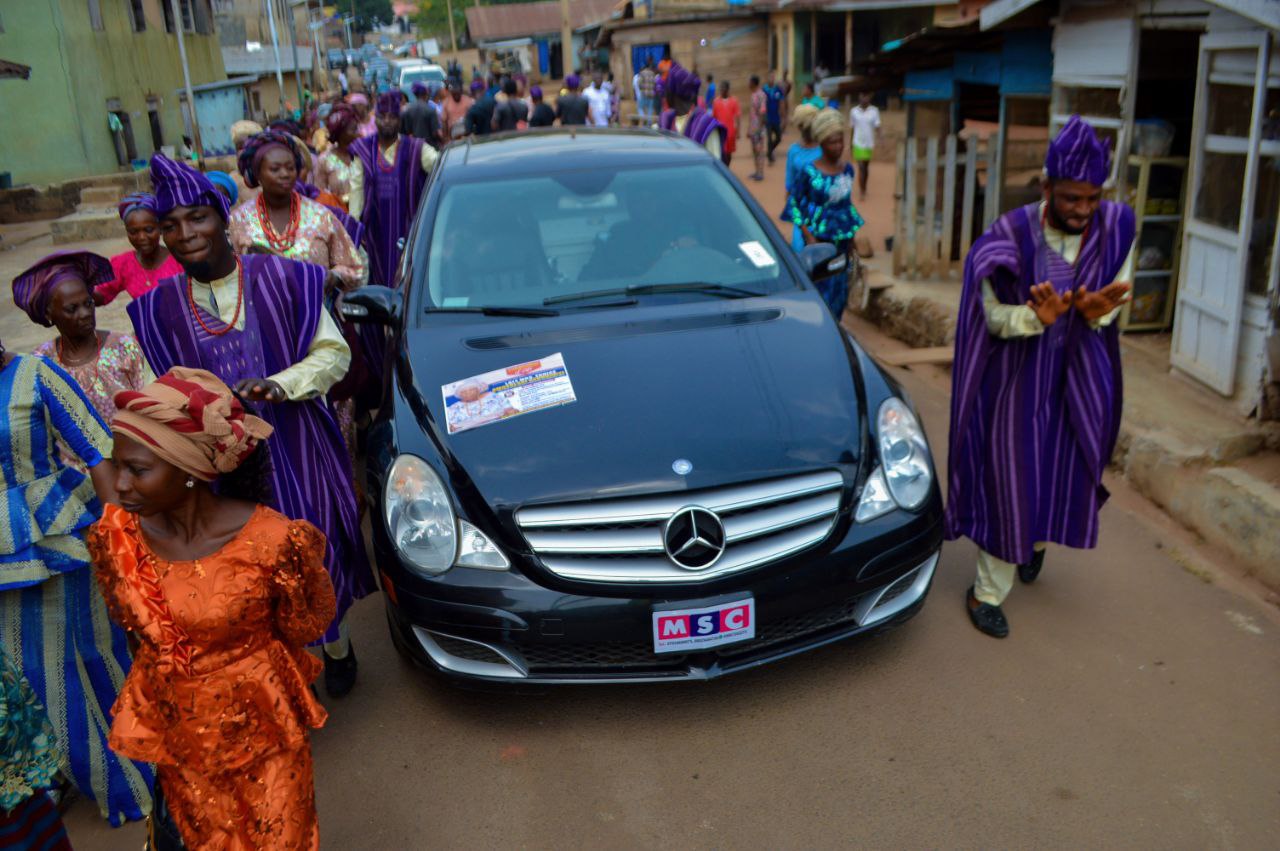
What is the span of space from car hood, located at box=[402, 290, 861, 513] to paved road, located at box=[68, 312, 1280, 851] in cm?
85

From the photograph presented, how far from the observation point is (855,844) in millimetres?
2854

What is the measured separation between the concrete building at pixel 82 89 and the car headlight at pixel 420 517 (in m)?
17.7

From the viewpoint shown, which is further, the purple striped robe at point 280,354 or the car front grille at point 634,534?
the purple striped robe at point 280,354

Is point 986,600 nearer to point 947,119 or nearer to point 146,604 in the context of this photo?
point 146,604

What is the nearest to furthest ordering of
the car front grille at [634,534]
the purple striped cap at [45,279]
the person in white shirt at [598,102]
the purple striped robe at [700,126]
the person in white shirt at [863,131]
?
1. the car front grille at [634,534]
2. the purple striped cap at [45,279]
3. the purple striped robe at [700,126]
4. the person in white shirt at [863,131]
5. the person in white shirt at [598,102]

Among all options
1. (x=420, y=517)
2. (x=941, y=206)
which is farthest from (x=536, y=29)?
(x=420, y=517)

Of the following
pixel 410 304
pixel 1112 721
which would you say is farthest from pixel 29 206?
pixel 1112 721

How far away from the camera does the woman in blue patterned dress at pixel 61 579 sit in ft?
9.07

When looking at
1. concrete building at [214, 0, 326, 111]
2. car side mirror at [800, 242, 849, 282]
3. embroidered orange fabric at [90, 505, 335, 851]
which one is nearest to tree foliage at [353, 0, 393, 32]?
concrete building at [214, 0, 326, 111]

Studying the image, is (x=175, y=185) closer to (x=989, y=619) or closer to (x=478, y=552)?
(x=478, y=552)

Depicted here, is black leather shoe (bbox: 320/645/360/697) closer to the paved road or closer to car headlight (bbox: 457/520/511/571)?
the paved road

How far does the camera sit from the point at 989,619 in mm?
3885

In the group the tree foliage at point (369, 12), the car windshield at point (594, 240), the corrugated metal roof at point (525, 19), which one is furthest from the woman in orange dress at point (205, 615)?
the tree foliage at point (369, 12)

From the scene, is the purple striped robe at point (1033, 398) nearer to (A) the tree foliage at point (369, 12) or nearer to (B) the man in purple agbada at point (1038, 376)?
(B) the man in purple agbada at point (1038, 376)
